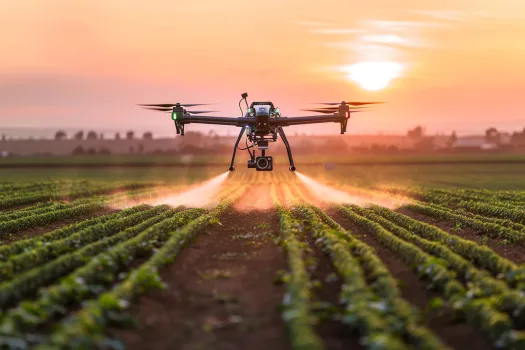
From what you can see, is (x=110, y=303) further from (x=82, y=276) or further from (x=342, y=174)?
(x=342, y=174)

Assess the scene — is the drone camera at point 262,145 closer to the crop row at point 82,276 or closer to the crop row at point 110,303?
the crop row at point 82,276

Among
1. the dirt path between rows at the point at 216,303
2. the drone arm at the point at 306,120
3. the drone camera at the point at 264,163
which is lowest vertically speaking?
the dirt path between rows at the point at 216,303

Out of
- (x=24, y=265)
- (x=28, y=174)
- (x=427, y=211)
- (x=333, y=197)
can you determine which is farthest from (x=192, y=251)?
(x=28, y=174)

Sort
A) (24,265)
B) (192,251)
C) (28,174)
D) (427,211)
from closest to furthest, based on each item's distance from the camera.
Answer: (24,265), (192,251), (427,211), (28,174)

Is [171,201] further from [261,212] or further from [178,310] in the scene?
[178,310]

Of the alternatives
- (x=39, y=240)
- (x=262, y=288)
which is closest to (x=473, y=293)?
(x=262, y=288)

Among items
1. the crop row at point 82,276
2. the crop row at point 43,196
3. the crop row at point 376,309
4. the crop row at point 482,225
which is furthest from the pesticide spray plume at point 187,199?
the crop row at point 376,309
